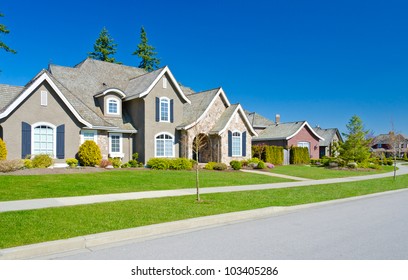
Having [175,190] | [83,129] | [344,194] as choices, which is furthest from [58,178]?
[344,194]

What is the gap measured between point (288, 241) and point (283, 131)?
112 ft

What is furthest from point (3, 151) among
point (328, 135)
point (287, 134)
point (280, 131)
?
point (328, 135)

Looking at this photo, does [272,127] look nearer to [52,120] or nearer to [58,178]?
[52,120]

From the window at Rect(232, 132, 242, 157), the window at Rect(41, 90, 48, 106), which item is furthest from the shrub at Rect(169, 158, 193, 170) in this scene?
the window at Rect(41, 90, 48, 106)

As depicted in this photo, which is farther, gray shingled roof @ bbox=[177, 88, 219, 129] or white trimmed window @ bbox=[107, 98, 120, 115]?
gray shingled roof @ bbox=[177, 88, 219, 129]

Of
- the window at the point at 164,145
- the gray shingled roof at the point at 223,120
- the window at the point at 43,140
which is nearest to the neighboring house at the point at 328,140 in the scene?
the gray shingled roof at the point at 223,120

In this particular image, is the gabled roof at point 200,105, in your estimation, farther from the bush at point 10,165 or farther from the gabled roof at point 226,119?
the bush at point 10,165

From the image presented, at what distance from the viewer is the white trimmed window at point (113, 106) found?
80.1 ft

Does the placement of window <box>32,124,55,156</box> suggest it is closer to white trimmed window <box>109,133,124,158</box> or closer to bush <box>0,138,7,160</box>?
bush <box>0,138,7,160</box>

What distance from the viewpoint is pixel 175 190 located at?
13570 mm

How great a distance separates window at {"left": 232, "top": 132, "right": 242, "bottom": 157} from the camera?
26953 millimetres

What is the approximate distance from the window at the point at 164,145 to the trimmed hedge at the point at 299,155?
51.8 ft

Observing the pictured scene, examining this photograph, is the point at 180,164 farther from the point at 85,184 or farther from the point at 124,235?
the point at 124,235

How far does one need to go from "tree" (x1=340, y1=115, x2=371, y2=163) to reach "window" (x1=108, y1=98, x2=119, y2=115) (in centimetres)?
2175
